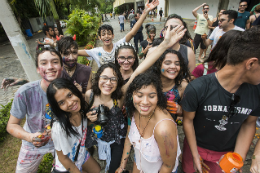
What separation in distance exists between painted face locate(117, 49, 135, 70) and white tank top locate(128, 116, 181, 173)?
3.80 feet

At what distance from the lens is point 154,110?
158 cm

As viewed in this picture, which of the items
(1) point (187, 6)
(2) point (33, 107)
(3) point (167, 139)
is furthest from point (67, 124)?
(1) point (187, 6)

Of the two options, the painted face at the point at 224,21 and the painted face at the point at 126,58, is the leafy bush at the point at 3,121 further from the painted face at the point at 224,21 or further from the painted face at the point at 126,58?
the painted face at the point at 224,21

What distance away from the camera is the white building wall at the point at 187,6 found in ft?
45.6

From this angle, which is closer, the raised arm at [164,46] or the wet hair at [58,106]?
the wet hair at [58,106]

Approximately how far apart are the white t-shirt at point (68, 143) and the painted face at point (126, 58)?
1.24 meters

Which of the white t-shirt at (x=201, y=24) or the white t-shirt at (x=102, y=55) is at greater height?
the white t-shirt at (x=201, y=24)

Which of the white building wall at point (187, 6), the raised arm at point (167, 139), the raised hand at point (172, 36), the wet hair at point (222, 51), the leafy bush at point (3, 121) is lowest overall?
the leafy bush at point (3, 121)

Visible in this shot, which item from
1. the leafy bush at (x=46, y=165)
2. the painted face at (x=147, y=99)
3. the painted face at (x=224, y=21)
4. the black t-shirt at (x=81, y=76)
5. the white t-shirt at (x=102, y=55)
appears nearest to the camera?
the painted face at (x=147, y=99)

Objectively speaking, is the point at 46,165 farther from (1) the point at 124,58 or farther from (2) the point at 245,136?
(2) the point at 245,136

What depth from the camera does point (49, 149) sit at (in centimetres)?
197

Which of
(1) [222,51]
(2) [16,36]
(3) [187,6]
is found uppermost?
(3) [187,6]

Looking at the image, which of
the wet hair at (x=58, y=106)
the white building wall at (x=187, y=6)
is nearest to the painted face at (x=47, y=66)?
the wet hair at (x=58, y=106)

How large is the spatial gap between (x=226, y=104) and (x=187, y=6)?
21437 mm
